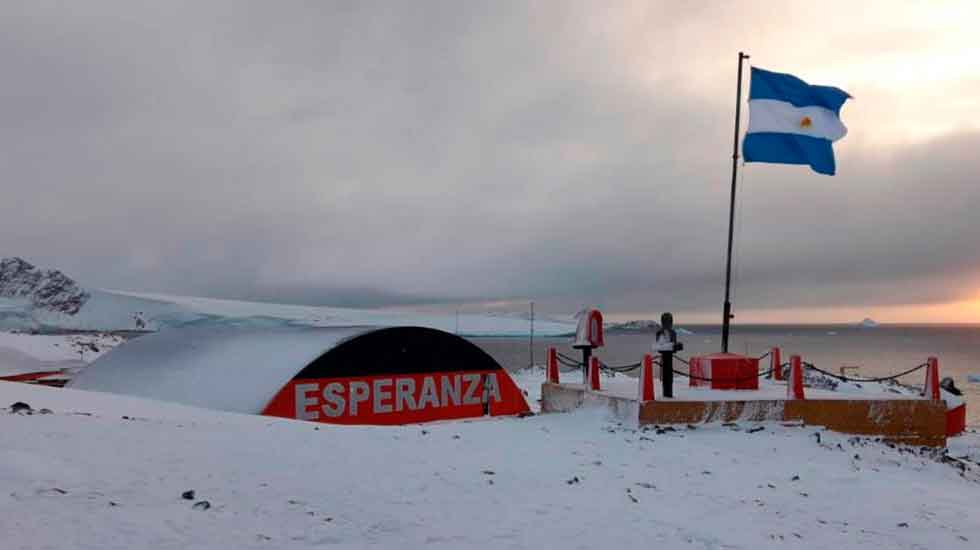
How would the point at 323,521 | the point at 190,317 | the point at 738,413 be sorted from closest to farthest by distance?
the point at 323,521
the point at 738,413
the point at 190,317

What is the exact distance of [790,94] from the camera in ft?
59.8

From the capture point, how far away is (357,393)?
20.2 meters

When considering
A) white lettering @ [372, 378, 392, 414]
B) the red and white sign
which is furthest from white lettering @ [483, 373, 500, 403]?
white lettering @ [372, 378, 392, 414]

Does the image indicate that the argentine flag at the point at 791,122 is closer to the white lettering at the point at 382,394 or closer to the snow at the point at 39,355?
the white lettering at the point at 382,394

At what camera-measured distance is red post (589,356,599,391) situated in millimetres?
17109

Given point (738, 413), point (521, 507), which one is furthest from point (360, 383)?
point (521, 507)

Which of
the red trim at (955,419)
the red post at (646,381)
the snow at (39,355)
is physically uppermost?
the red post at (646,381)

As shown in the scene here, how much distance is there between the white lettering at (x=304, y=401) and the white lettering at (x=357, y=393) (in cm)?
118

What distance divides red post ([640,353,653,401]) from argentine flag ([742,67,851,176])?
6920 millimetres

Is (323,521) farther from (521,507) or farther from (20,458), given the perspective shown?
(20,458)

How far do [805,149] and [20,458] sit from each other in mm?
17616

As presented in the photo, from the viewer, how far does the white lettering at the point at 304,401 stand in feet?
61.8

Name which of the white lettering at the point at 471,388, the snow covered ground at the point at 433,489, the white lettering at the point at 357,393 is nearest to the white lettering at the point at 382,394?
the white lettering at the point at 357,393

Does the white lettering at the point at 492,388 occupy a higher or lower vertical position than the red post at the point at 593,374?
lower
